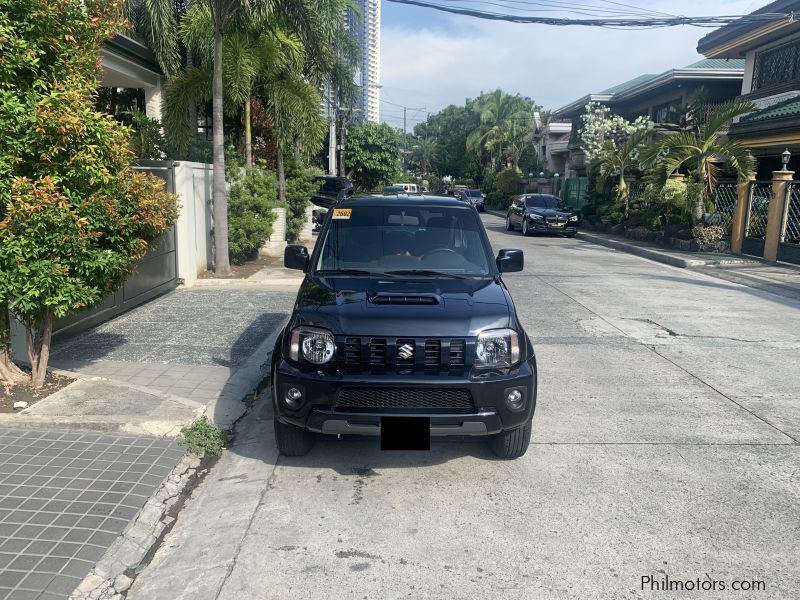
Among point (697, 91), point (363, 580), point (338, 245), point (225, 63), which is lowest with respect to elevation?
point (363, 580)

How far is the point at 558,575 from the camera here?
336 cm

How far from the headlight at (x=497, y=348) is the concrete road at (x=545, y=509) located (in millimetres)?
833

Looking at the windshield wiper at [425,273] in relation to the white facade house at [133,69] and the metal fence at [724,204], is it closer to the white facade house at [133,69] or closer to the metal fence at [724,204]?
the white facade house at [133,69]

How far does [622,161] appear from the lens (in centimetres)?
2577

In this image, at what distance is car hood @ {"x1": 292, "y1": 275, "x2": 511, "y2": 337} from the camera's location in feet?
13.6

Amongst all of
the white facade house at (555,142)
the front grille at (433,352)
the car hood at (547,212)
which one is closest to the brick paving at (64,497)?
the front grille at (433,352)

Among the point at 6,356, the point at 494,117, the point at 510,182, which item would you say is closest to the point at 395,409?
the point at 6,356

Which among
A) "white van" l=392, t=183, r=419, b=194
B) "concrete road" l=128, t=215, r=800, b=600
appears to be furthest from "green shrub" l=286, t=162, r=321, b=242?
"concrete road" l=128, t=215, r=800, b=600

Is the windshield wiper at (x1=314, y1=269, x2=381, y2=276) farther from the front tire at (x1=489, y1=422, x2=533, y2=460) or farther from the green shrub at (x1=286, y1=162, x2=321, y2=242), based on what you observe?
the green shrub at (x1=286, y1=162, x2=321, y2=242)

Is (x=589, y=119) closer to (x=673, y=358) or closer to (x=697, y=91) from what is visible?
(x=697, y=91)

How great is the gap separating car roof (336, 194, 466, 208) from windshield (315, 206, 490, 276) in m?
0.06

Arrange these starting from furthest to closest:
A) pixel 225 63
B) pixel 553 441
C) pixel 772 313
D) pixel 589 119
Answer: pixel 589 119
pixel 225 63
pixel 772 313
pixel 553 441

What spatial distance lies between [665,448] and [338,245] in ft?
9.84

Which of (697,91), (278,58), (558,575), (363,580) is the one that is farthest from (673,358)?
(697,91)
